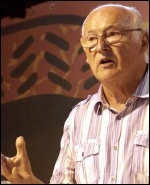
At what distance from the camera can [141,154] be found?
1329mm

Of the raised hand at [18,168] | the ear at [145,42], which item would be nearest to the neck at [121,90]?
the ear at [145,42]

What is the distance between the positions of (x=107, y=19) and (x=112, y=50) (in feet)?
0.35

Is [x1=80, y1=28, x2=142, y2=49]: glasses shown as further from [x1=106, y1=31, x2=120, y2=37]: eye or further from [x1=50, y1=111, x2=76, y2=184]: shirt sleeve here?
[x1=50, y1=111, x2=76, y2=184]: shirt sleeve

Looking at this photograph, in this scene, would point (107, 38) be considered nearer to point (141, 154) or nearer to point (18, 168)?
point (141, 154)

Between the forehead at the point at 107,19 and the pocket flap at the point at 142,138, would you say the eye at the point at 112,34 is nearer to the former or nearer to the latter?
the forehead at the point at 107,19

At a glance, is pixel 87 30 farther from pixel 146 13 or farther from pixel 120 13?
pixel 146 13

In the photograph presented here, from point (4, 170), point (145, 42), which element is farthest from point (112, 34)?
point (4, 170)

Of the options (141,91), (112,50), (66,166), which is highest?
(112,50)

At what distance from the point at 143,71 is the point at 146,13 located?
1.48 metres

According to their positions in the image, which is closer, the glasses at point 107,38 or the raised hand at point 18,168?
the raised hand at point 18,168

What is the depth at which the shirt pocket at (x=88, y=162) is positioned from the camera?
140 cm

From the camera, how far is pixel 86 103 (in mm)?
1634

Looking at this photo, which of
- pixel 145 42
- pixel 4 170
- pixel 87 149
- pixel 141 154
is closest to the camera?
pixel 4 170

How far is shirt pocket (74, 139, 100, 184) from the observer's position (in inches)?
55.3
